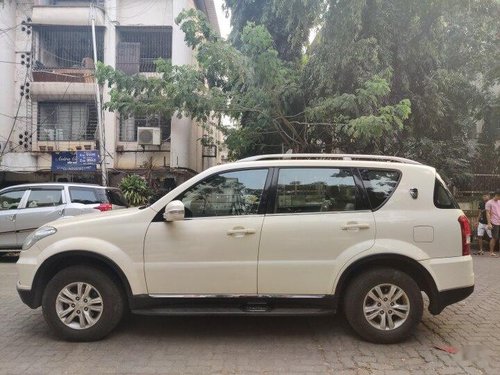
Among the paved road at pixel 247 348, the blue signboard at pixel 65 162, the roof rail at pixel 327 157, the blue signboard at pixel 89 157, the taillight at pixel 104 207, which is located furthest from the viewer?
the blue signboard at pixel 65 162

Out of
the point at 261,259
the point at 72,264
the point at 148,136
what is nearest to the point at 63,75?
the point at 148,136

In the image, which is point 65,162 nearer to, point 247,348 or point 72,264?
point 72,264

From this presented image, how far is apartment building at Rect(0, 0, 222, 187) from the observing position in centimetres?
1798

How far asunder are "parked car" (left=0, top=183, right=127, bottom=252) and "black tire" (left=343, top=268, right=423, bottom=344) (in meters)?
6.97

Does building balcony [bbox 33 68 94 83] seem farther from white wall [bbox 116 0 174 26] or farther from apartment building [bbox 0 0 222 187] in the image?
white wall [bbox 116 0 174 26]

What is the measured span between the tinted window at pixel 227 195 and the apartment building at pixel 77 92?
13151mm

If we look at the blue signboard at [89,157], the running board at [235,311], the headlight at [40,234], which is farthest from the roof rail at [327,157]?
the blue signboard at [89,157]

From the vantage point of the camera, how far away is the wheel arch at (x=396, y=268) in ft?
15.4

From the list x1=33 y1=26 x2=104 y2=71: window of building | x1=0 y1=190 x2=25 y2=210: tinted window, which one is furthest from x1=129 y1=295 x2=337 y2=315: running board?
x1=33 y1=26 x2=104 y2=71: window of building

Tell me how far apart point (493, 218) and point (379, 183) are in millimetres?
8520

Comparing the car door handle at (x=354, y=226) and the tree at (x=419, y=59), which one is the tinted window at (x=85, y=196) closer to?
the tree at (x=419, y=59)

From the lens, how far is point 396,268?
4.80 m

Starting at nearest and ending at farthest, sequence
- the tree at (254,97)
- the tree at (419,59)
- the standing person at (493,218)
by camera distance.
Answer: the tree at (254,97) < the tree at (419,59) < the standing person at (493,218)

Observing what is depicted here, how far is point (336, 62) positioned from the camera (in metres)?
11.4
